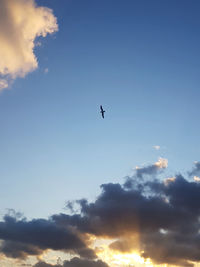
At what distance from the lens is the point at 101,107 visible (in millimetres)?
102062

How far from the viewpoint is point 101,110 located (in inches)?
3947

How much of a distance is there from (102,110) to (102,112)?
1.85 metres

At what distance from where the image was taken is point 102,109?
334 feet

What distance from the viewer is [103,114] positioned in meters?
99.1

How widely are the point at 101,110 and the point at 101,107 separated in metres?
2.52

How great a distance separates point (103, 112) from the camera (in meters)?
100

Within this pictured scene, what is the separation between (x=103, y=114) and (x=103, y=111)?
228 cm

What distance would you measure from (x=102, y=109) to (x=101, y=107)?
1.22 m

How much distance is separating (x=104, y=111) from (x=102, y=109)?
177cm

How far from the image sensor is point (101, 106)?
10256 cm

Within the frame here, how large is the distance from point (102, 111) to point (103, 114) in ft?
6.65

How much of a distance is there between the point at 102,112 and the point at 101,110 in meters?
1.41

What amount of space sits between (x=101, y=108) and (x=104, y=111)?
234cm

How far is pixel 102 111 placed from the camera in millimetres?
100188
